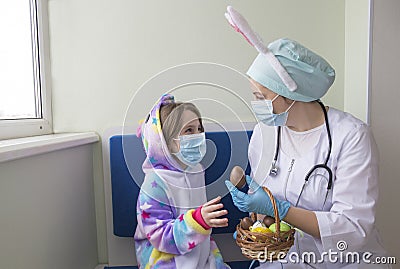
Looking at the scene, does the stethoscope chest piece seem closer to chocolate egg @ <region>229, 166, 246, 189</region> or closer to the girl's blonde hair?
chocolate egg @ <region>229, 166, 246, 189</region>

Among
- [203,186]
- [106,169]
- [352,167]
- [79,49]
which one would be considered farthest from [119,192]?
[352,167]

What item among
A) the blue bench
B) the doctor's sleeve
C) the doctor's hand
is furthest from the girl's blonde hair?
the doctor's sleeve

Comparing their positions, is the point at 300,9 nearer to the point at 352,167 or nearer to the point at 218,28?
the point at 218,28

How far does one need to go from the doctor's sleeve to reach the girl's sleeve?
374 mm

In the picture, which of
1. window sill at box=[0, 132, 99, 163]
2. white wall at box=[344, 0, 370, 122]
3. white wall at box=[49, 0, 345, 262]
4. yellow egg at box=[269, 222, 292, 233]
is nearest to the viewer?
window sill at box=[0, 132, 99, 163]

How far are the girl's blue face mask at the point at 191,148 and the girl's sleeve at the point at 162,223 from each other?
123 millimetres

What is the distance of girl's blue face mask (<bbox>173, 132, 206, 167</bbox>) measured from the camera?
1.20m

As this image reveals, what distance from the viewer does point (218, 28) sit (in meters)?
1.75

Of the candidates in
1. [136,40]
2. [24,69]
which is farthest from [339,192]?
[24,69]

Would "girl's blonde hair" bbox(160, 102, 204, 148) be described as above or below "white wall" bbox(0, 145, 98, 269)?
above

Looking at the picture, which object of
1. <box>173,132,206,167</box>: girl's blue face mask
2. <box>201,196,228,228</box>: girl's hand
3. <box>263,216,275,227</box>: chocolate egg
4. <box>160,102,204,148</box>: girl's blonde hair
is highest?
<box>160,102,204,148</box>: girl's blonde hair

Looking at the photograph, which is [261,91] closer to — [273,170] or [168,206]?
[273,170]

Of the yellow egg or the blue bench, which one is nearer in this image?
the yellow egg

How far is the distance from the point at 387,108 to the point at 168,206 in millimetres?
946
